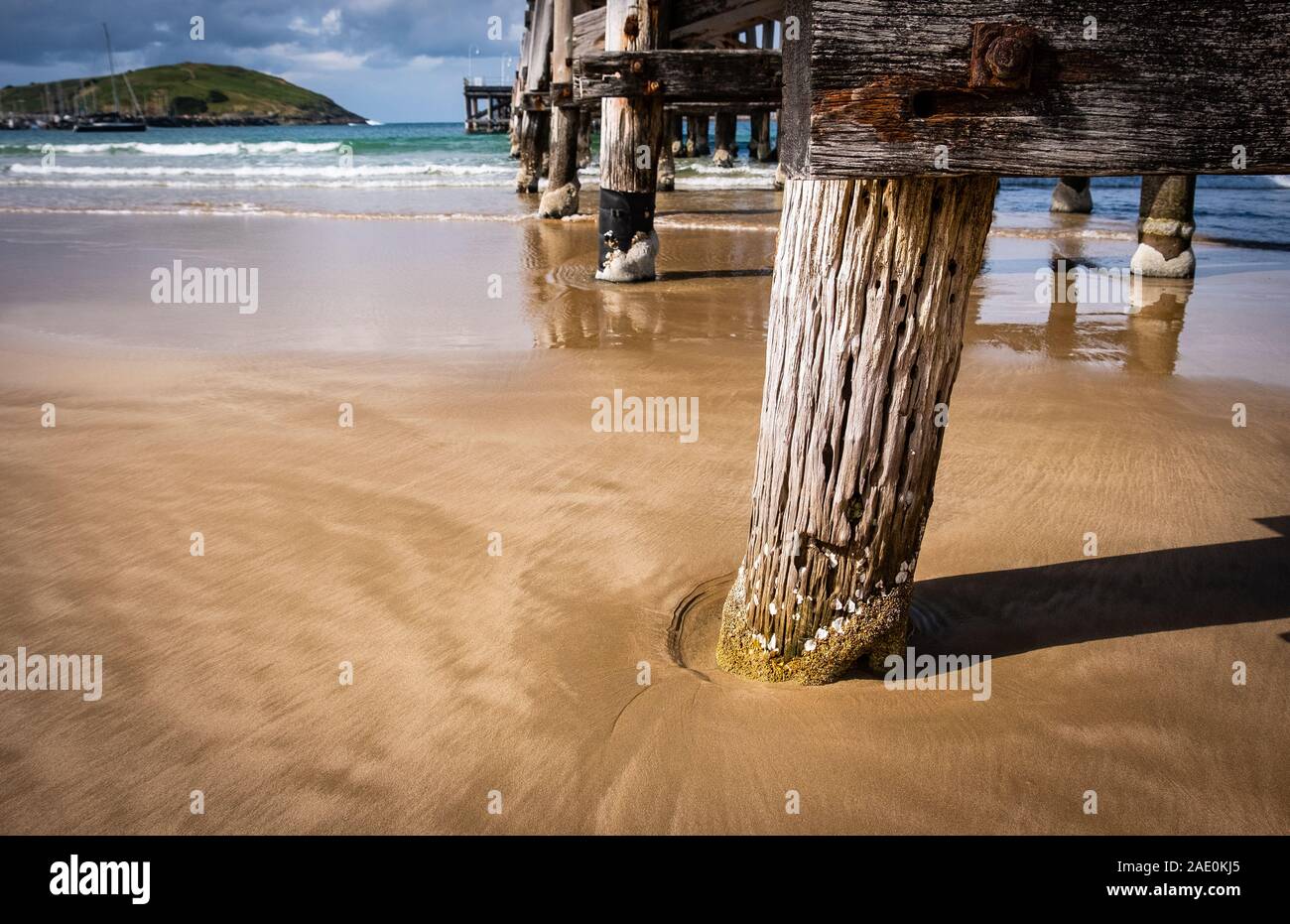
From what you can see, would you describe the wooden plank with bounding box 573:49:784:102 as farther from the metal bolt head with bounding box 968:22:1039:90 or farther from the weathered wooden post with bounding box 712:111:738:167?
the weathered wooden post with bounding box 712:111:738:167

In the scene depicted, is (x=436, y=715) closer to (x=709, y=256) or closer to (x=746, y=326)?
(x=746, y=326)

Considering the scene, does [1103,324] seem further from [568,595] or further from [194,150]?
[194,150]

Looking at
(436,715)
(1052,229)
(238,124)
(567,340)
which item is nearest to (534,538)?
(436,715)

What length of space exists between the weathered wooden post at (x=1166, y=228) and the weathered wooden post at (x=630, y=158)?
4.53 metres

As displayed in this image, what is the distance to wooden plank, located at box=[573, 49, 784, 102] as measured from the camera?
725 centimetres

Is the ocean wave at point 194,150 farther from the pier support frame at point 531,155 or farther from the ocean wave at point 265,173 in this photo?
the pier support frame at point 531,155

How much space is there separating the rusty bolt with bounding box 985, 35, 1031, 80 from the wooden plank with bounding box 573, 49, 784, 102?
18.4ft

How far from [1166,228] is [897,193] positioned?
807cm

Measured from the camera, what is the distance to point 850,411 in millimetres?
2355

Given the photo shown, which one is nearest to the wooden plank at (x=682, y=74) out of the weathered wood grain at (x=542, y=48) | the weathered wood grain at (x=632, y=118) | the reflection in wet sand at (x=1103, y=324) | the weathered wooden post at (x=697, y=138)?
the weathered wood grain at (x=632, y=118)

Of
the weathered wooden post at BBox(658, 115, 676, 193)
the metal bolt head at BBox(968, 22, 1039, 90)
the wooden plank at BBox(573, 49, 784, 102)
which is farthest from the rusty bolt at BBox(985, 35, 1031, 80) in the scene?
the weathered wooden post at BBox(658, 115, 676, 193)

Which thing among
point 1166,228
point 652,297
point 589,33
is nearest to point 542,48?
point 589,33

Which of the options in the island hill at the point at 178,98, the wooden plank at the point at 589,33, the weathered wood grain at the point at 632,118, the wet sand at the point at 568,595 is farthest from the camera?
the island hill at the point at 178,98

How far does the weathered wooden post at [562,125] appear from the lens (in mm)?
Answer: 11625
